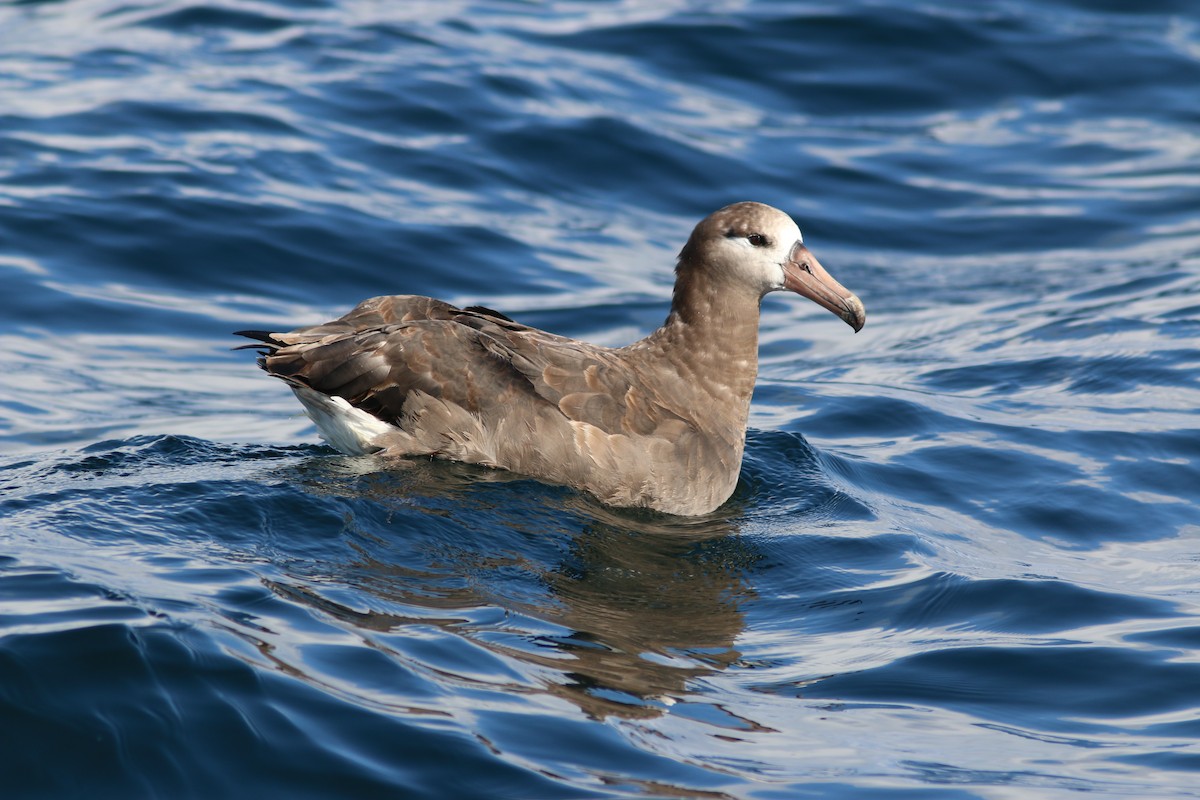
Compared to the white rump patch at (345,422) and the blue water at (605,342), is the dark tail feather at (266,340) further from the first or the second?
the blue water at (605,342)

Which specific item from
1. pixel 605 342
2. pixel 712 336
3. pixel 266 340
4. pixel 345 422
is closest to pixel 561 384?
pixel 712 336

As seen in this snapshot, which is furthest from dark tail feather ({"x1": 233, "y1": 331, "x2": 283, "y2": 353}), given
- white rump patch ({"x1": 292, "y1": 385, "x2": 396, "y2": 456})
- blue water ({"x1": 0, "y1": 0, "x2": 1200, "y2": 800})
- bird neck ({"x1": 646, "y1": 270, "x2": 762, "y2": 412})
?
bird neck ({"x1": 646, "y1": 270, "x2": 762, "y2": 412})

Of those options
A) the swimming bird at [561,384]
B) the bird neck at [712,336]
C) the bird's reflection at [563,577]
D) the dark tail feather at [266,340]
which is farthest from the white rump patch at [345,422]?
the bird neck at [712,336]

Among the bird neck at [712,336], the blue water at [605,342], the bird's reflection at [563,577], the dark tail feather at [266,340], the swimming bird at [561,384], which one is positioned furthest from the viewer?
the bird neck at [712,336]

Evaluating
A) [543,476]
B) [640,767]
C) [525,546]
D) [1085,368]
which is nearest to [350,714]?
[640,767]

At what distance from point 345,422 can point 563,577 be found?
183cm

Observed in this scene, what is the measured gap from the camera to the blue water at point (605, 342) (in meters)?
5.58

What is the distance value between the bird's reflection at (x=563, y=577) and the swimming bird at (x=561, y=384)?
167 millimetres

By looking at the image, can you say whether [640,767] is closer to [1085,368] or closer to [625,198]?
[1085,368]

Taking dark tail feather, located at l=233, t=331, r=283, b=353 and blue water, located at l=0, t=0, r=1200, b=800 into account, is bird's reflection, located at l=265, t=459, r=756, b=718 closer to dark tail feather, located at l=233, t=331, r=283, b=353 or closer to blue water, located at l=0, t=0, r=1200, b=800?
blue water, located at l=0, t=0, r=1200, b=800

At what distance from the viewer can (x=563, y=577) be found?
7344 mm

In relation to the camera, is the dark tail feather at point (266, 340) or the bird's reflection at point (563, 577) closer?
the bird's reflection at point (563, 577)

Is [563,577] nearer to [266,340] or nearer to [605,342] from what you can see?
[266,340]

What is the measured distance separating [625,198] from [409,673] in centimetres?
1122
